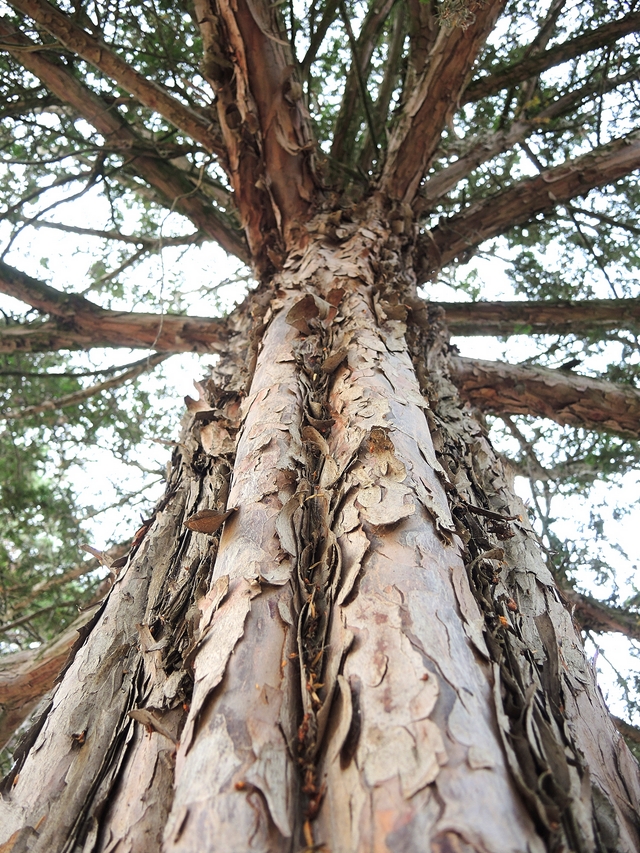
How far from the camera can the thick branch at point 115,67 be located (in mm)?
2748

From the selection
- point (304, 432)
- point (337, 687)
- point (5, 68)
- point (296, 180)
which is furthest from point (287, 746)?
point (5, 68)

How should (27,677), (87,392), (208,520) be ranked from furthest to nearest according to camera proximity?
(87,392) < (27,677) < (208,520)

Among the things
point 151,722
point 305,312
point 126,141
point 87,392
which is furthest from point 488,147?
point 151,722

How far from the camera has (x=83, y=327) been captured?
347 cm

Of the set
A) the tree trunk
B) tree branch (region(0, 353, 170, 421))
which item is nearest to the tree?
the tree trunk

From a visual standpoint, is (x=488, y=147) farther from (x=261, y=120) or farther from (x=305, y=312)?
(x=305, y=312)

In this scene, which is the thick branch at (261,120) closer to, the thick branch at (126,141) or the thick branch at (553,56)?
the thick branch at (126,141)

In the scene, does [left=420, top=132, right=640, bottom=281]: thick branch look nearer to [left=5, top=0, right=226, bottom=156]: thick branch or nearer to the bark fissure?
[left=5, top=0, right=226, bottom=156]: thick branch

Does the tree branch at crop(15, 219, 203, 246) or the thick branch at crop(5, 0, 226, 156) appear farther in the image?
the tree branch at crop(15, 219, 203, 246)

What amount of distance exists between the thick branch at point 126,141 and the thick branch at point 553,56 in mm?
1917

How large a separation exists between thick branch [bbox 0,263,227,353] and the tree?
0.01m

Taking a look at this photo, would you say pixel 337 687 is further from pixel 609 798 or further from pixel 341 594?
pixel 609 798

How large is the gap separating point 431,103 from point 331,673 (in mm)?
3040

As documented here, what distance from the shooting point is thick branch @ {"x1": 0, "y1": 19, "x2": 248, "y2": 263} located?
3342 millimetres
